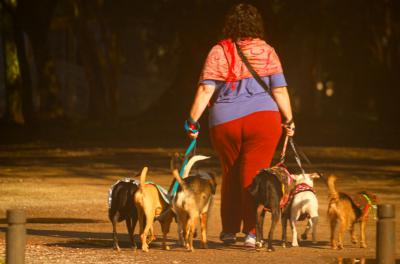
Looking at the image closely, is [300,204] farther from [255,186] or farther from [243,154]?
[243,154]

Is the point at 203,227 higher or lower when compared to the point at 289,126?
lower

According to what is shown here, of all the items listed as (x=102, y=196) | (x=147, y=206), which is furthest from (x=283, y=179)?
(x=102, y=196)

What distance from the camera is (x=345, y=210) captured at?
10.8 meters

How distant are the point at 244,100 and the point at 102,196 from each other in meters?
5.99

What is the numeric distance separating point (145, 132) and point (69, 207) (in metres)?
21.4

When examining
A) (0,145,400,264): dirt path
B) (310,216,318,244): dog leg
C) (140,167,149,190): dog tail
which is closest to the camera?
(140,167,149,190): dog tail

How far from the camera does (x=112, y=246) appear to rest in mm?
10984

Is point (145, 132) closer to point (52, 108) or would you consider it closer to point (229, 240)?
point (52, 108)

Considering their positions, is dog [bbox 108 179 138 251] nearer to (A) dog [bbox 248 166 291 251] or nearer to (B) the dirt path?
(B) the dirt path

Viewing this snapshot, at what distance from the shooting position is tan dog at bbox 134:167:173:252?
10.4 m

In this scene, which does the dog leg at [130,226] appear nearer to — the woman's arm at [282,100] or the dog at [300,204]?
the dog at [300,204]

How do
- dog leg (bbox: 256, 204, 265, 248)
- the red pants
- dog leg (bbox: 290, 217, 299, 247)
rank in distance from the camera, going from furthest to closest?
dog leg (bbox: 290, 217, 299, 247) < the red pants < dog leg (bbox: 256, 204, 265, 248)

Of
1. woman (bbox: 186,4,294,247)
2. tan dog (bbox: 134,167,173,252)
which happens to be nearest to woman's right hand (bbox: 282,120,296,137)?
woman (bbox: 186,4,294,247)

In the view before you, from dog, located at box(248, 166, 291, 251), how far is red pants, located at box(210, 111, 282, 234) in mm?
210
